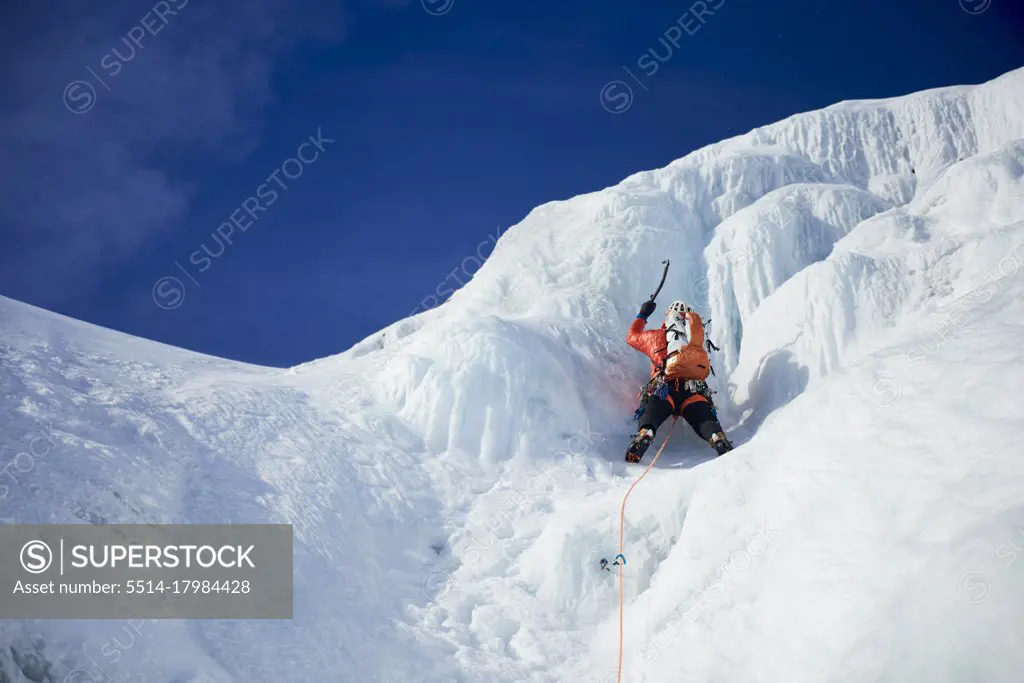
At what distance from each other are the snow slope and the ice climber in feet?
1.73

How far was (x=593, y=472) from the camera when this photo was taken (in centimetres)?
903

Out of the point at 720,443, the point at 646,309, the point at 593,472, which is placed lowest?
the point at 593,472

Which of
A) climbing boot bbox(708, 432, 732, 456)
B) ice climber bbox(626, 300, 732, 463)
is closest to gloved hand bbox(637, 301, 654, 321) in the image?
ice climber bbox(626, 300, 732, 463)

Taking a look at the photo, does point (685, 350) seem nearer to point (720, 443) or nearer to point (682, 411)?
point (682, 411)

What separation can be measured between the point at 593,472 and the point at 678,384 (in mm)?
2113

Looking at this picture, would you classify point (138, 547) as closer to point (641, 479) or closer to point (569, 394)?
point (641, 479)

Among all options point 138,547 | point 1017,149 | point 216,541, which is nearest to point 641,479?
point 216,541

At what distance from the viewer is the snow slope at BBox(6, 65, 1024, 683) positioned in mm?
4785

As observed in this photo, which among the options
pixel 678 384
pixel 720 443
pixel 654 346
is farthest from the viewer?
pixel 654 346

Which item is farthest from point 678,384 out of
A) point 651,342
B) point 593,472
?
point 593,472

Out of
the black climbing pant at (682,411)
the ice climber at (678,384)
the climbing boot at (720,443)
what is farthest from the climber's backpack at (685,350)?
the climbing boot at (720,443)

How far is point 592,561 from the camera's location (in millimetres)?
6980

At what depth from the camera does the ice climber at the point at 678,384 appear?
31.5ft

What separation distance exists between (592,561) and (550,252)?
8001 mm
